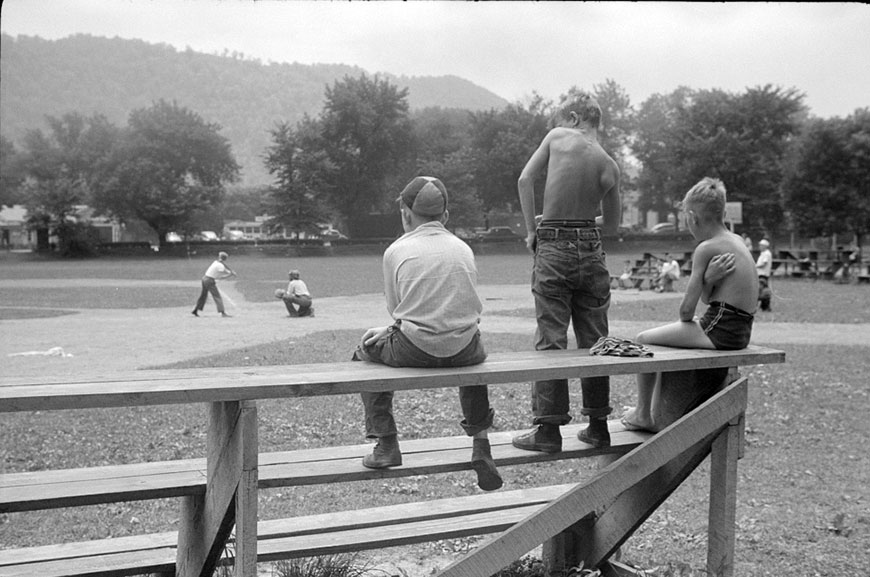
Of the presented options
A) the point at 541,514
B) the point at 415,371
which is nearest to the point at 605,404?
the point at 541,514

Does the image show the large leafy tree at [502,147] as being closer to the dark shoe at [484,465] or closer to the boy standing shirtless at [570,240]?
the boy standing shirtless at [570,240]

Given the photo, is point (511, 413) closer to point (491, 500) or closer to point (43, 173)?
point (491, 500)

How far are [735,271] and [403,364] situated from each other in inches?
55.1

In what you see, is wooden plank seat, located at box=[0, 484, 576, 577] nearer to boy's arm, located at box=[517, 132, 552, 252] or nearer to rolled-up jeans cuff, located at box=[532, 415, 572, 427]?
rolled-up jeans cuff, located at box=[532, 415, 572, 427]

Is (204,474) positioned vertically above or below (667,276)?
above

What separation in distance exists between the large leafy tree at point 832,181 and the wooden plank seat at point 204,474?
3387 cm

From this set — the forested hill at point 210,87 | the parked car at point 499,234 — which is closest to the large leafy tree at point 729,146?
the forested hill at point 210,87

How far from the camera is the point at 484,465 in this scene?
10.9 ft

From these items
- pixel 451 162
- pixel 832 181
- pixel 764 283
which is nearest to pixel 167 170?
pixel 451 162

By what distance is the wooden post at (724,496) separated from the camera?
3457 mm

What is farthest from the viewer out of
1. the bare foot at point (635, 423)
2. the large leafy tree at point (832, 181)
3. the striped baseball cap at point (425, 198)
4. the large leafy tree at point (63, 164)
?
the large leafy tree at point (832, 181)

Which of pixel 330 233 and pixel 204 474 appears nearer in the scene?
pixel 204 474

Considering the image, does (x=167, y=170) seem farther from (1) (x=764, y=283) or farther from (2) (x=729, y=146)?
(2) (x=729, y=146)

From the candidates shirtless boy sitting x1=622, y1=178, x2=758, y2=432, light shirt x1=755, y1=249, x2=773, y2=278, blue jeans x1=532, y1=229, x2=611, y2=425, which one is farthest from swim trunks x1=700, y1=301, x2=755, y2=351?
light shirt x1=755, y1=249, x2=773, y2=278
